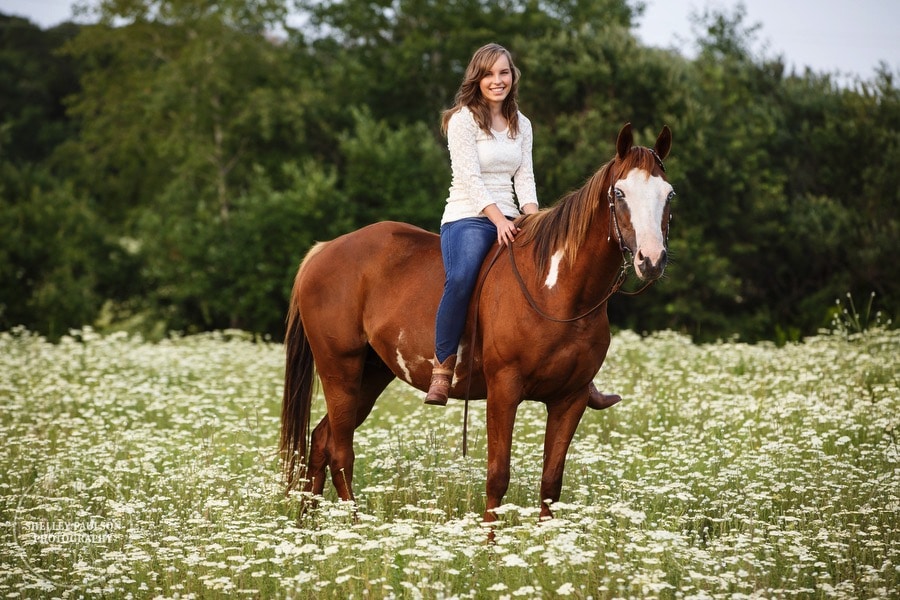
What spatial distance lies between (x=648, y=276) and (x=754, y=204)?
811 inches

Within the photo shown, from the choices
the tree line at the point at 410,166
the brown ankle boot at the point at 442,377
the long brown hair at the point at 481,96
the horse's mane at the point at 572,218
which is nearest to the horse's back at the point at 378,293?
the brown ankle boot at the point at 442,377

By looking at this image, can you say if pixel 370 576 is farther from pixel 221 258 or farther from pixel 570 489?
pixel 221 258

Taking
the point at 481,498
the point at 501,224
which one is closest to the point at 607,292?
the point at 501,224

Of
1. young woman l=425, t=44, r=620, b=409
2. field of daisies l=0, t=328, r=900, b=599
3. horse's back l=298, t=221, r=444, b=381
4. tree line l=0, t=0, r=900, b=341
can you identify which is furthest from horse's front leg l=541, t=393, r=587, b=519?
tree line l=0, t=0, r=900, b=341

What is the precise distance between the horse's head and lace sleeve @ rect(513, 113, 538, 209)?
3.67ft

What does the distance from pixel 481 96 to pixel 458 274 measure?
1265 millimetres

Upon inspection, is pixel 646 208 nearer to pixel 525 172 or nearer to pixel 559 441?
pixel 525 172

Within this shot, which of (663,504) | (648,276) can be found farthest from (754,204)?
(648,276)

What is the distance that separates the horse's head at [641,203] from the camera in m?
5.14

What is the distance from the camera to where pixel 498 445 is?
19.7 ft

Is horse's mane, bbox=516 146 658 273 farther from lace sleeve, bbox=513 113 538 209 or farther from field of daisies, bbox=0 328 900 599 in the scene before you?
field of daisies, bbox=0 328 900 599

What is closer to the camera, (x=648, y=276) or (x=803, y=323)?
(x=648, y=276)

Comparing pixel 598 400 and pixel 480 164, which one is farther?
pixel 598 400

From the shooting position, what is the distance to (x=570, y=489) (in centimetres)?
715
